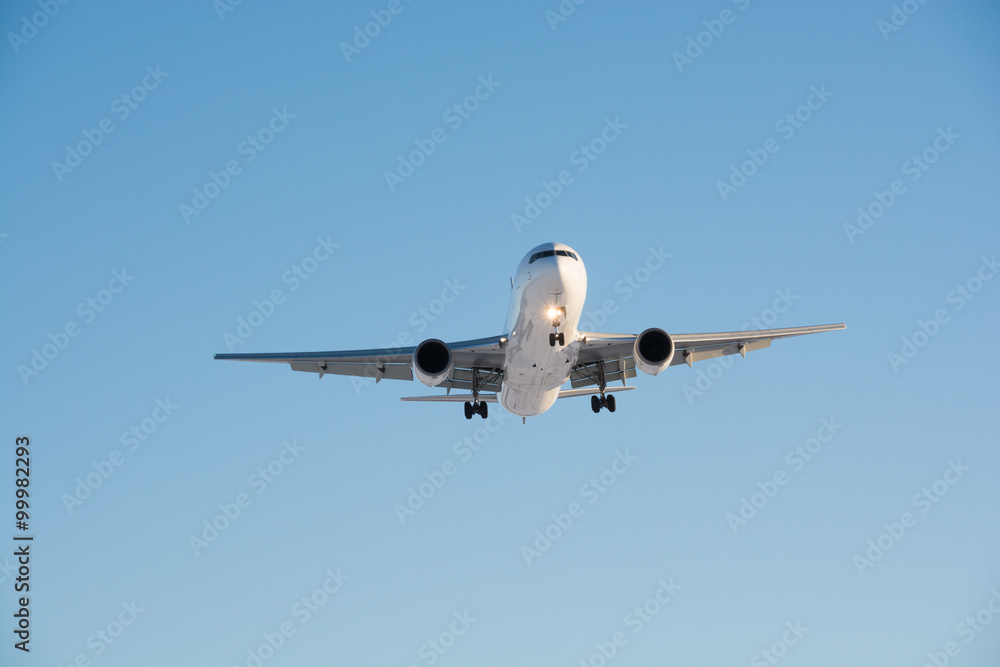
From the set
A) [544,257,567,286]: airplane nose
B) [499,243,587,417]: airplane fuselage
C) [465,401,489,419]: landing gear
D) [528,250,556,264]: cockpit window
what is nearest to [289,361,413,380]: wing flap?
[465,401,489,419]: landing gear

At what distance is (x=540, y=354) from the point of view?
29016mm

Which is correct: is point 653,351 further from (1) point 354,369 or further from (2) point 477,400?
(1) point 354,369

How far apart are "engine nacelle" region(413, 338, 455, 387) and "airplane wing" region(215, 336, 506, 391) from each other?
122cm

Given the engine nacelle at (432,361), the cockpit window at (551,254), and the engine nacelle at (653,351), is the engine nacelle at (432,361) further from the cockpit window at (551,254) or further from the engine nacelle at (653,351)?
the engine nacelle at (653,351)

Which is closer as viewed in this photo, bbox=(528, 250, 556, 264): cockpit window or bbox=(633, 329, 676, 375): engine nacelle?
bbox=(528, 250, 556, 264): cockpit window

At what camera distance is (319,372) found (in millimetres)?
33281

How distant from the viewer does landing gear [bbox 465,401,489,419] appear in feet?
113

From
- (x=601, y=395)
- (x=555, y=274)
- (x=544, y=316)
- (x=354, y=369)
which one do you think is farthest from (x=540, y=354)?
(x=354, y=369)

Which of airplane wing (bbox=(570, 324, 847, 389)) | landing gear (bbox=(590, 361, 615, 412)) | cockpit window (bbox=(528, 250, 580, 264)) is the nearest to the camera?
cockpit window (bbox=(528, 250, 580, 264))

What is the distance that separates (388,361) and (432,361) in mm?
3302

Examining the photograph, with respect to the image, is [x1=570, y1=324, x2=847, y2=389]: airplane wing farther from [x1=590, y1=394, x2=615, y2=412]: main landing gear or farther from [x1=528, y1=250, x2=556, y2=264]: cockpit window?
[x1=528, y1=250, x2=556, y2=264]: cockpit window

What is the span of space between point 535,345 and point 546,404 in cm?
437

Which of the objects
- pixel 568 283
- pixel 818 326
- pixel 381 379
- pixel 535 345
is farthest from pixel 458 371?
pixel 818 326

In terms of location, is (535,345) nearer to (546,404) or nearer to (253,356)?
(546,404)
